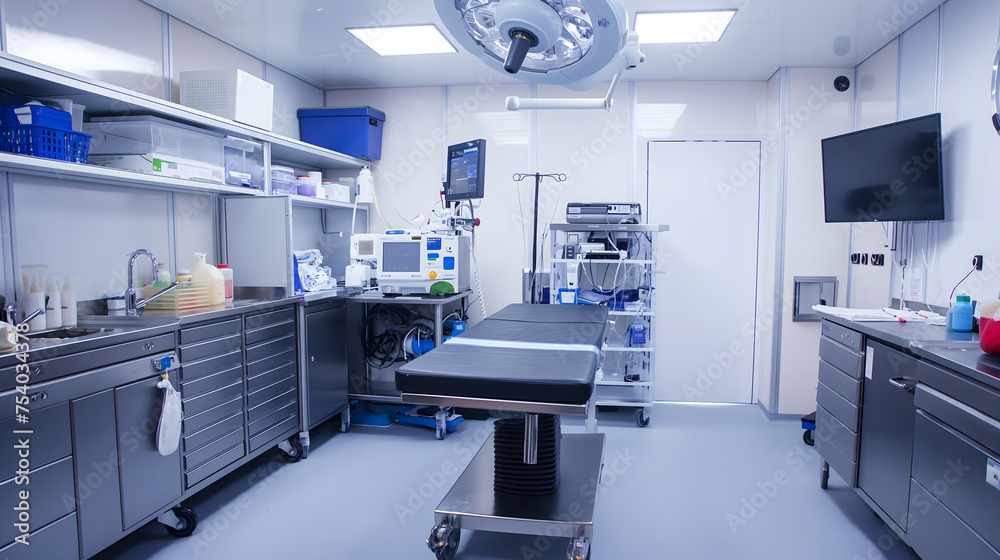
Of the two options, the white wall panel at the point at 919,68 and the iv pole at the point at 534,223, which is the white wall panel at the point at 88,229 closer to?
the iv pole at the point at 534,223

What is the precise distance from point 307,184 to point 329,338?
1.14 metres

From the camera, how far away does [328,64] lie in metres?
3.91

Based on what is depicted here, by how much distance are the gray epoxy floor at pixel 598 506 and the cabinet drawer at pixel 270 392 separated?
0.45 meters

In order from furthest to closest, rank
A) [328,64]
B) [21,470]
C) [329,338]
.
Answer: [328,64] → [329,338] → [21,470]

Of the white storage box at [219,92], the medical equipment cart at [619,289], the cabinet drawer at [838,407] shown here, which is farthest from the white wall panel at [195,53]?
the cabinet drawer at [838,407]

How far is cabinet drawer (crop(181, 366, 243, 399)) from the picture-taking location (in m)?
2.33

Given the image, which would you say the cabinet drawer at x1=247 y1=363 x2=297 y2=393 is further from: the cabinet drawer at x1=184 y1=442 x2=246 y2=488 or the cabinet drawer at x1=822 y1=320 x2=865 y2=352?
the cabinet drawer at x1=822 y1=320 x2=865 y2=352

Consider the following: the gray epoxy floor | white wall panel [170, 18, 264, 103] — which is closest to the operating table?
the gray epoxy floor

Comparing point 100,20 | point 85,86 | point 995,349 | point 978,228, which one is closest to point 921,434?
point 995,349

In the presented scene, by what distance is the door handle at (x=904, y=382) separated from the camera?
2.01 metres

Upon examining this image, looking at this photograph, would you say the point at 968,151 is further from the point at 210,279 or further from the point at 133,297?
the point at 133,297

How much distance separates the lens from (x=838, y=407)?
258cm

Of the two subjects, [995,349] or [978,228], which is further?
[978,228]

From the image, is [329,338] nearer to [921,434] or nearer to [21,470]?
[21,470]
